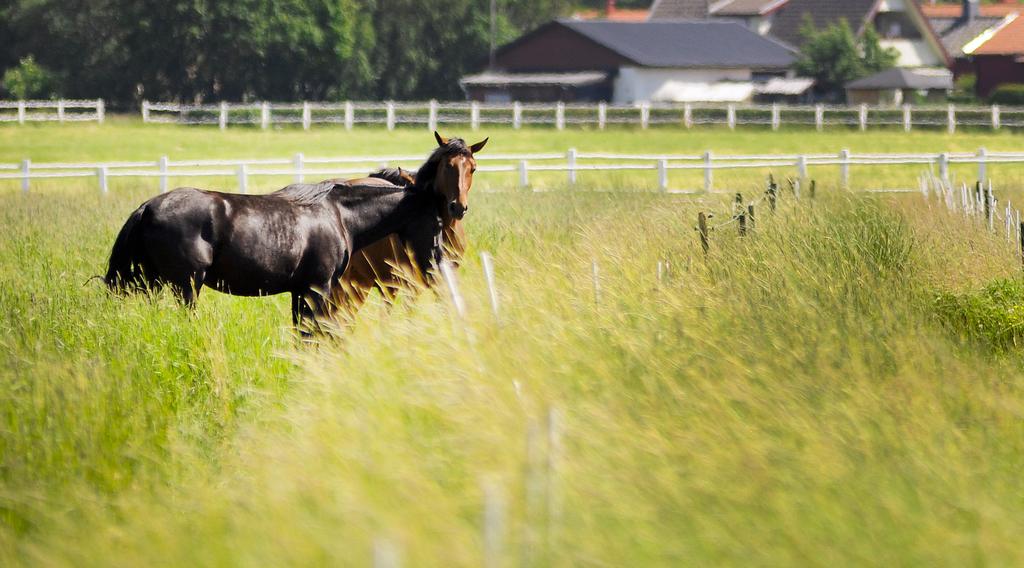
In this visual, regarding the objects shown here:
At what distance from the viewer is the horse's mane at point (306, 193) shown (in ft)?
31.7

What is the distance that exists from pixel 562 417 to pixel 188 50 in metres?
56.8

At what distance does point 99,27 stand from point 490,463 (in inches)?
2383

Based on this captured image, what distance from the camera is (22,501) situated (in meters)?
6.20

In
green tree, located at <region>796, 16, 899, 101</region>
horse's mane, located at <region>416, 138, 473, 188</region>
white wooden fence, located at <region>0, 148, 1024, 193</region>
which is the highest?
green tree, located at <region>796, 16, 899, 101</region>

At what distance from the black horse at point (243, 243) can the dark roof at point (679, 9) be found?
2856 inches

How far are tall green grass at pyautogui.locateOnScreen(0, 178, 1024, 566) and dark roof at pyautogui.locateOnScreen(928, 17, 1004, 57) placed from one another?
73.9 m

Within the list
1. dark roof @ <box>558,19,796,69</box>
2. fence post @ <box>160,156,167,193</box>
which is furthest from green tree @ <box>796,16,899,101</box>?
fence post @ <box>160,156,167,193</box>

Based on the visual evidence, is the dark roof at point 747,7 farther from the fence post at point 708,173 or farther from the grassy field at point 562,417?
the grassy field at point 562,417

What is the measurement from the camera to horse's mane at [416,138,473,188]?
9.83 m

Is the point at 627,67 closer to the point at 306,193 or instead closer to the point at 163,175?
the point at 163,175

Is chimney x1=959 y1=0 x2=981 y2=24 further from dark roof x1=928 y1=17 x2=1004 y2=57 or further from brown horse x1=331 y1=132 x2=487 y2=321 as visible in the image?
brown horse x1=331 y1=132 x2=487 y2=321

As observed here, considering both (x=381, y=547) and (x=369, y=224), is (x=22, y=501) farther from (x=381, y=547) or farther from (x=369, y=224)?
(x=369, y=224)

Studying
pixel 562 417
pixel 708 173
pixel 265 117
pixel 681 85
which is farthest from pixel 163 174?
pixel 681 85

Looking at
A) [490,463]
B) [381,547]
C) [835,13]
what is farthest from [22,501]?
[835,13]
